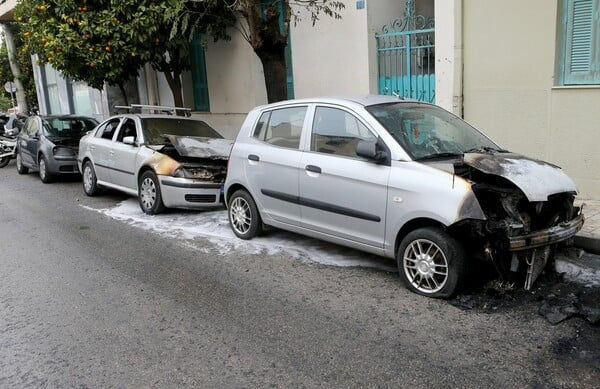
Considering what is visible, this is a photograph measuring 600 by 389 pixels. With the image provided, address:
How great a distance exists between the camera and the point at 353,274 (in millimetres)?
5539

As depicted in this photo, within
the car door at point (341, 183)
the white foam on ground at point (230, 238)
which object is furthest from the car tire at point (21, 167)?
the car door at point (341, 183)

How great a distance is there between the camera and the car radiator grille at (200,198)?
321 inches

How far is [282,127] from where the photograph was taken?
629 centimetres

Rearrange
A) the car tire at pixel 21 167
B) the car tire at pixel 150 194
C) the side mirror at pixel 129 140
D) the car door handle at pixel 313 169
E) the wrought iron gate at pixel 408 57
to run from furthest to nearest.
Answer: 1. the car tire at pixel 21 167
2. the wrought iron gate at pixel 408 57
3. the side mirror at pixel 129 140
4. the car tire at pixel 150 194
5. the car door handle at pixel 313 169

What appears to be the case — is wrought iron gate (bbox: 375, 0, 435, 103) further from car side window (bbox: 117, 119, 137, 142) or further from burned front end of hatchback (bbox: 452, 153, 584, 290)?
burned front end of hatchback (bbox: 452, 153, 584, 290)

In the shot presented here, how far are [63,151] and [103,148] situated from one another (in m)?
3.13

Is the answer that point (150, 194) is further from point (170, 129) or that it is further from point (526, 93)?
point (526, 93)

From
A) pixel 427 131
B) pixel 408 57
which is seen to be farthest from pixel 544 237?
pixel 408 57

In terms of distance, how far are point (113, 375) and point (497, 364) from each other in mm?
2609

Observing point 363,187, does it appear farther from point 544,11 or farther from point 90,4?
point 90,4

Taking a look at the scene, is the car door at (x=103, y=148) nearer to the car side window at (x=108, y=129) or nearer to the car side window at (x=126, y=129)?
the car side window at (x=108, y=129)

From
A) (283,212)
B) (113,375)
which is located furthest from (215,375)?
(283,212)

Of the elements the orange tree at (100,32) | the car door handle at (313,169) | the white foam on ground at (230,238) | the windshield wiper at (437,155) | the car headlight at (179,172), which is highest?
the orange tree at (100,32)

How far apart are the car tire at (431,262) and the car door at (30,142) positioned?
35.9 ft
